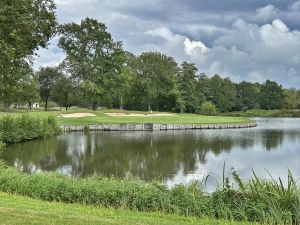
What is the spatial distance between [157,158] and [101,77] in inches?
1680

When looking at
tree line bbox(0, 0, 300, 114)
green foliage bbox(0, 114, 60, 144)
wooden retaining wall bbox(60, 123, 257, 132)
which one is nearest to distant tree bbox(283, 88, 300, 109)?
tree line bbox(0, 0, 300, 114)

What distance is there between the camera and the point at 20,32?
75.0ft

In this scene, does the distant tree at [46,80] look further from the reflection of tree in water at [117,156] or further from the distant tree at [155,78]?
the reflection of tree in water at [117,156]

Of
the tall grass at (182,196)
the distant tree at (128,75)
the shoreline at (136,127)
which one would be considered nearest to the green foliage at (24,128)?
the shoreline at (136,127)

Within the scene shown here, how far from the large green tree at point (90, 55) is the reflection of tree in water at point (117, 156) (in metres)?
30.4

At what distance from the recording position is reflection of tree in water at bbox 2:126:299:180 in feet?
67.7

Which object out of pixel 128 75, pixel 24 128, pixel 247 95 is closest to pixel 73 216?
pixel 24 128

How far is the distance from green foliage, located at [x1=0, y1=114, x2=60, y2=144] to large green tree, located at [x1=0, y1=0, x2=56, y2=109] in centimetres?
757

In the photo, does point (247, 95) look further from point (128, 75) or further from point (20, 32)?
point (20, 32)

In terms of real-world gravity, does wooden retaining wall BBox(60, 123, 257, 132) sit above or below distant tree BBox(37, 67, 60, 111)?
below

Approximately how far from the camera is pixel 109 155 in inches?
1033

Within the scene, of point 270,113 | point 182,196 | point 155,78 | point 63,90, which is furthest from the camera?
point 270,113

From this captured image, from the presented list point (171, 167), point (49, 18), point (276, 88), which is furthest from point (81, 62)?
point (276, 88)

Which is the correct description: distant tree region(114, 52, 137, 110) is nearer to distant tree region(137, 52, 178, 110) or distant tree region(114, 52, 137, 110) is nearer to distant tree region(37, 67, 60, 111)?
distant tree region(137, 52, 178, 110)
